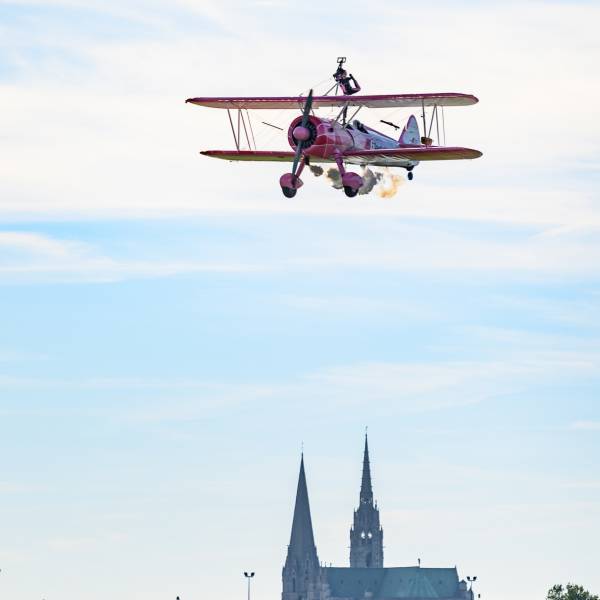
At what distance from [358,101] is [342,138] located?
5477 mm

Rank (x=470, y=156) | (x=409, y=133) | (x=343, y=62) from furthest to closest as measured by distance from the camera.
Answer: (x=409, y=133)
(x=343, y=62)
(x=470, y=156)

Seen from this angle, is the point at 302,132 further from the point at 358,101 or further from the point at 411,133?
the point at 411,133

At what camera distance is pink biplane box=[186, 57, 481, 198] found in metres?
121

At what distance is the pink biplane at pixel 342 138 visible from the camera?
4779 inches

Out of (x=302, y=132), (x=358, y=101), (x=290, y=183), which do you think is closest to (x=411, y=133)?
(x=358, y=101)

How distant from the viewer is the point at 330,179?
124938 millimetres

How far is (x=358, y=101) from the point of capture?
128m

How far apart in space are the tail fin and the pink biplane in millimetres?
7069

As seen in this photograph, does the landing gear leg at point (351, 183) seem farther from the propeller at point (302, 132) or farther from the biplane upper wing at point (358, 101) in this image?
the biplane upper wing at point (358, 101)

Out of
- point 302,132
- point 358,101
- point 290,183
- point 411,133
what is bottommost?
point 290,183

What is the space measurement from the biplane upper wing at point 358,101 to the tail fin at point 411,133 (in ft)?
33.9

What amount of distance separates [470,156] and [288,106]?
14.4 m

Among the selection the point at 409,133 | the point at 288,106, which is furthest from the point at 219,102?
the point at 409,133

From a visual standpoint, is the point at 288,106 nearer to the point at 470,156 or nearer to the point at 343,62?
the point at 343,62
